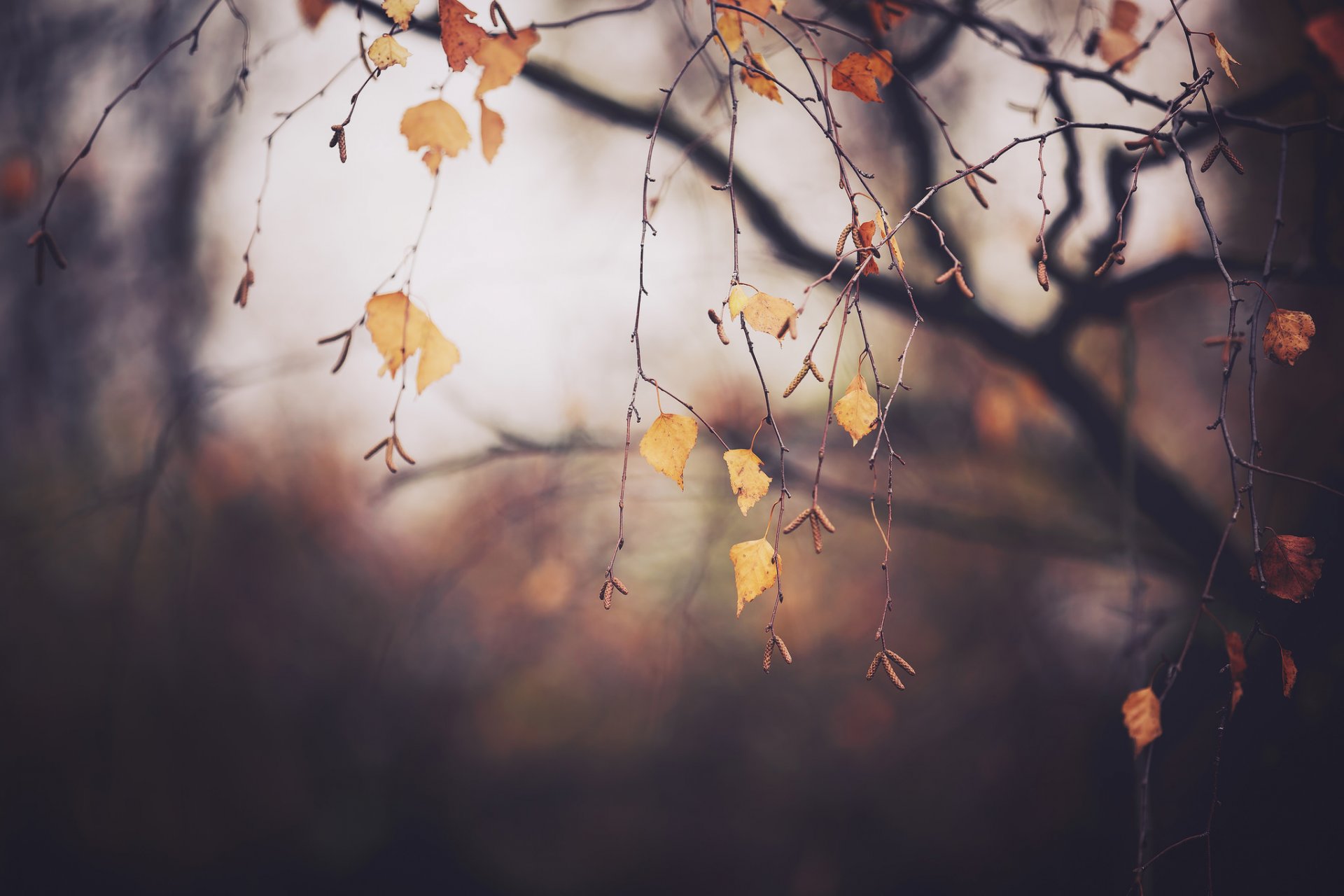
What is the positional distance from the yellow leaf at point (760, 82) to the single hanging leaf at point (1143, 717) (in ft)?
1.76

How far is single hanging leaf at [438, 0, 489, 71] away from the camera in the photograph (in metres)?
0.45

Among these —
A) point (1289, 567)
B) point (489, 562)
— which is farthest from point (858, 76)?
point (489, 562)

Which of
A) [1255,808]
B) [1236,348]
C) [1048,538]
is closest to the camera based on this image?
[1236,348]

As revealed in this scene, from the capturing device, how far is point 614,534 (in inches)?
49.5

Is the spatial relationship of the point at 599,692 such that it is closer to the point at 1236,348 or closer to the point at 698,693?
the point at 698,693

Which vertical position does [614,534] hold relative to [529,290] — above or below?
below

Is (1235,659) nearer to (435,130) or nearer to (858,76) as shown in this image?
(858,76)

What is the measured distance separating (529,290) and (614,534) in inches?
18.4

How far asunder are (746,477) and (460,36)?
35cm

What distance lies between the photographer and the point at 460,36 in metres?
0.45

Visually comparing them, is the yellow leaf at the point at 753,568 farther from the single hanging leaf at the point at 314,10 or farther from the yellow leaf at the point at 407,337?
the single hanging leaf at the point at 314,10

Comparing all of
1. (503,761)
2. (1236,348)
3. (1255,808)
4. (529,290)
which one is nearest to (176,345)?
(529,290)

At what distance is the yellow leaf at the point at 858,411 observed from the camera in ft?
1.49

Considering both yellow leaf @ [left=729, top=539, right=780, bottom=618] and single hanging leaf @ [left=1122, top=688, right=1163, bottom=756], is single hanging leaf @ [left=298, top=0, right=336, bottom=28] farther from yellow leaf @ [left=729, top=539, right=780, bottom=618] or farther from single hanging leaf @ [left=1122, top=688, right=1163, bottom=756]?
single hanging leaf @ [left=1122, top=688, right=1163, bottom=756]
